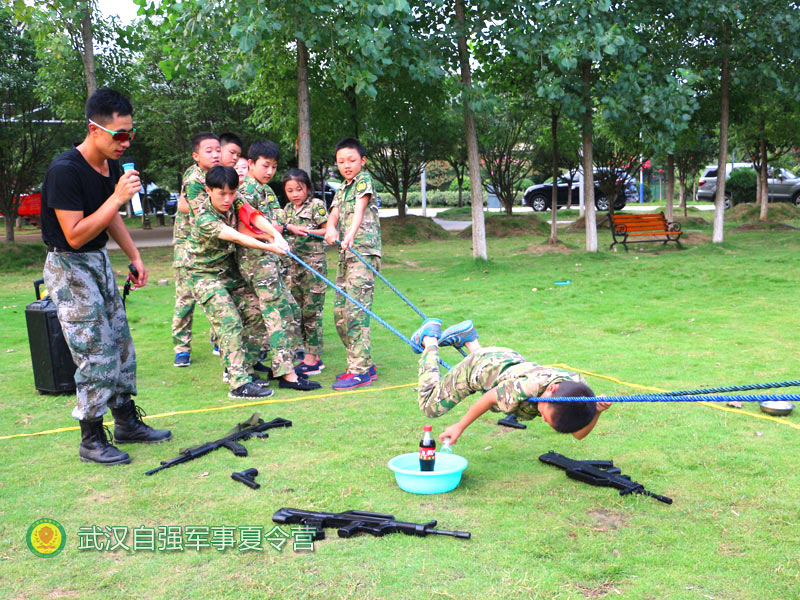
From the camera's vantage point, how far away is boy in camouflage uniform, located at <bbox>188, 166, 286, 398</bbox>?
538cm

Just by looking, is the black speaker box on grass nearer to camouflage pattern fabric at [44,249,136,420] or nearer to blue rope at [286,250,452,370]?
camouflage pattern fabric at [44,249,136,420]

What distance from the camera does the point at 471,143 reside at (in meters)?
13.6

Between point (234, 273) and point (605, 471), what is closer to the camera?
point (605, 471)

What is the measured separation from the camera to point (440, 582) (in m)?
2.82

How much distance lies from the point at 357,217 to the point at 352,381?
128cm

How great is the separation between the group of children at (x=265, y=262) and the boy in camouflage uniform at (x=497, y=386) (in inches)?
60.8

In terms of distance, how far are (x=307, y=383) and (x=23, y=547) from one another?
277cm

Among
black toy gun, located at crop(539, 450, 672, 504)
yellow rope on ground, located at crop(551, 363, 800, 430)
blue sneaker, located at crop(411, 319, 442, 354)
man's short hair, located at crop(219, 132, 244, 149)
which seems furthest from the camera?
man's short hair, located at crop(219, 132, 244, 149)

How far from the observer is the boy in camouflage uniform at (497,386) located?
3328 millimetres

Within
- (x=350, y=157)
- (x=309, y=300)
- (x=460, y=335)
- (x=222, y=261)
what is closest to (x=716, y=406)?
(x=460, y=335)

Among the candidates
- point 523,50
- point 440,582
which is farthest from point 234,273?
point 523,50

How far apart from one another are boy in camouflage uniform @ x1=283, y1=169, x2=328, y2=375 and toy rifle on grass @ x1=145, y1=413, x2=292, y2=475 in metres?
1.68

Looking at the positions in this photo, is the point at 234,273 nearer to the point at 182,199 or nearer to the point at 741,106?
the point at 182,199

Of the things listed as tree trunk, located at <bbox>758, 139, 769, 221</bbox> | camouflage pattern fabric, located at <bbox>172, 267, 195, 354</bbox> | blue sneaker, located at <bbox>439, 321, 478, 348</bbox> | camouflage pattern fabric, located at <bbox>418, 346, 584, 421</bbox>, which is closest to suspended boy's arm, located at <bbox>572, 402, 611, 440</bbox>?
camouflage pattern fabric, located at <bbox>418, 346, 584, 421</bbox>
